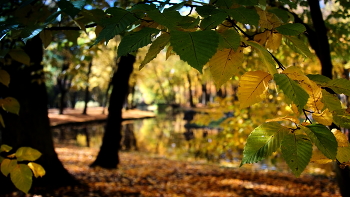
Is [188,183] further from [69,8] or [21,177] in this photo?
[69,8]

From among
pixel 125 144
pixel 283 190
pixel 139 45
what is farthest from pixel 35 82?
pixel 125 144

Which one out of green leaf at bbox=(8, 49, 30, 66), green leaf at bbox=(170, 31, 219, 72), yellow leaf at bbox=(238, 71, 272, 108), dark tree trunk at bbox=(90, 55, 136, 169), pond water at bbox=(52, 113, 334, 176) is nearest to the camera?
green leaf at bbox=(170, 31, 219, 72)

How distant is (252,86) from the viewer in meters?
0.81

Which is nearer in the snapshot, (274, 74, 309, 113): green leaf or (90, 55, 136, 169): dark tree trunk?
(274, 74, 309, 113): green leaf

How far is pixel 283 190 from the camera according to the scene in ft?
23.0

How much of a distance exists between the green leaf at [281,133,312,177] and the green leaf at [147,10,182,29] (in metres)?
0.40

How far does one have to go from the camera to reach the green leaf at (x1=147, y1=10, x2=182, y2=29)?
0.66m

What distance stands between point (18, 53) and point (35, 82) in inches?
187

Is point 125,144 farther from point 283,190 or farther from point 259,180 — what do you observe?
point 283,190

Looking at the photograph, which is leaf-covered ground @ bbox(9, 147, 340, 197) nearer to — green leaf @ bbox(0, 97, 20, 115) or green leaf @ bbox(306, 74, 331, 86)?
green leaf @ bbox(0, 97, 20, 115)

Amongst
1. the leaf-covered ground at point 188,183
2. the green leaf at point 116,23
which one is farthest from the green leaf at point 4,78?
the leaf-covered ground at point 188,183

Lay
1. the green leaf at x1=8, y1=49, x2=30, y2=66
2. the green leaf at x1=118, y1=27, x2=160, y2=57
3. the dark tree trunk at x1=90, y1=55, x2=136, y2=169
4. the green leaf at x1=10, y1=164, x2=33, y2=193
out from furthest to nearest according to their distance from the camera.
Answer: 1. the dark tree trunk at x1=90, y1=55, x2=136, y2=169
2. the green leaf at x1=8, y1=49, x2=30, y2=66
3. the green leaf at x1=10, y1=164, x2=33, y2=193
4. the green leaf at x1=118, y1=27, x2=160, y2=57

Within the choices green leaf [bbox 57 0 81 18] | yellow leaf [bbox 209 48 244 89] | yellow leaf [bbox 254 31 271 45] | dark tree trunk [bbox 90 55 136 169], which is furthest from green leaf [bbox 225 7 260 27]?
dark tree trunk [bbox 90 55 136 169]

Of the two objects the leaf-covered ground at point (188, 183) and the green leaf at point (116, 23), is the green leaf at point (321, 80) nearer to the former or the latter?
the green leaf at point (116, 23)
